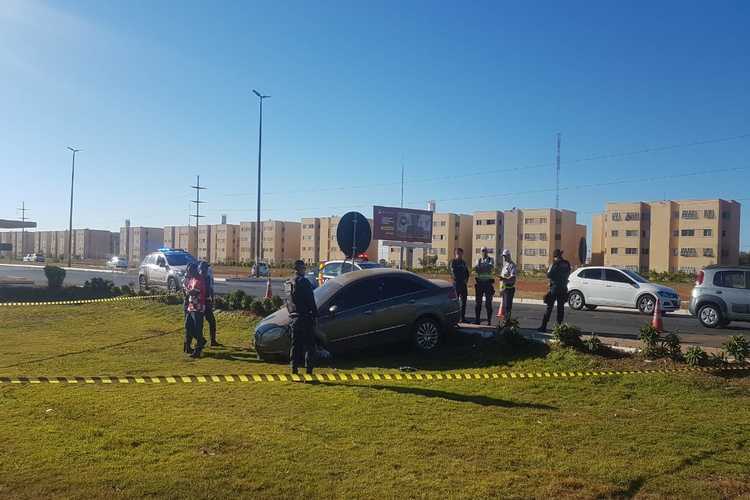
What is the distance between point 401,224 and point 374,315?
35792mm

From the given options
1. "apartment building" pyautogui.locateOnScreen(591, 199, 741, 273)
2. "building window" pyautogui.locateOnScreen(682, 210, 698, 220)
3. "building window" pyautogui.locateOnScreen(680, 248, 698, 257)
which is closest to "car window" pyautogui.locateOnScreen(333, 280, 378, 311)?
"apartment building" pyautogui.locateOnScreen(591, 199, 741, 273)

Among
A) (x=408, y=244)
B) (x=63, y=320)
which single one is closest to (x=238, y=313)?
(x=63, y=320)

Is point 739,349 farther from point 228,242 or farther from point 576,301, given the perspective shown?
point 228,242

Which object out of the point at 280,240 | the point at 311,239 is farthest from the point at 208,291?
the point at 280,240

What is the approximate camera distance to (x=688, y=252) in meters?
79.5

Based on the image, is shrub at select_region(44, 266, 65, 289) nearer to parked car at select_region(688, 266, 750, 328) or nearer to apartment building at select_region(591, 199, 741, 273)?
parked car at select_region(688, 266, 750, 328)

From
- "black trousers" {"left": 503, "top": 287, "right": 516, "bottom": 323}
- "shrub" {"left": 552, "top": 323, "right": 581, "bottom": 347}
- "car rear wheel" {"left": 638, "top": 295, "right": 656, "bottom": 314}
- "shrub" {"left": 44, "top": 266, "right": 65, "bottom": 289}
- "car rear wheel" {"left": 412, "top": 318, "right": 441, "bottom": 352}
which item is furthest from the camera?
"shrub" {"left": 44, "top": 266, "right": 65, "bottom": 289}

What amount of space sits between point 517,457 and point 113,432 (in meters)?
3.68

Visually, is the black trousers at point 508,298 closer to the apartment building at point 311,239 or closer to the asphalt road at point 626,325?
the asphalt road at point 626,325

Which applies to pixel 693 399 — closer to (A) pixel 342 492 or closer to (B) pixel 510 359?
(B) pixel 510 359

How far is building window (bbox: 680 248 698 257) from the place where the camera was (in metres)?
79.0

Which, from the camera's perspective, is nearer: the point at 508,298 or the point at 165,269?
the point at 508,298

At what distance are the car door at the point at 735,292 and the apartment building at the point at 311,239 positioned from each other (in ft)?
337

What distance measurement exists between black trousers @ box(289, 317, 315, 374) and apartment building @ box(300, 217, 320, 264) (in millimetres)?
108174
